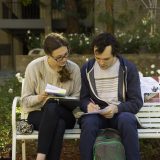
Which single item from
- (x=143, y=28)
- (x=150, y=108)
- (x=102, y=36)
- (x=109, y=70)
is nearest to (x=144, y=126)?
(x=150, y=108)

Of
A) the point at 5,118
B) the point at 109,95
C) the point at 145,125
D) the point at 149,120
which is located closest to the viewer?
the point at 109,95

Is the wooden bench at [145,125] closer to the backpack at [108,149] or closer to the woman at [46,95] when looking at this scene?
the woman at [46,95]

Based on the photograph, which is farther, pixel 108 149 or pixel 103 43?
pixel 103 43

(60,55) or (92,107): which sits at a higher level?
(60,55)

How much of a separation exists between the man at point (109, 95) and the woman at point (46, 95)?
0.47ft

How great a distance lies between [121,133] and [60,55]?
2.83 ft

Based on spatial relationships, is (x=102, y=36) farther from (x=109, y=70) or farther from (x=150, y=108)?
(x=150, y=108)

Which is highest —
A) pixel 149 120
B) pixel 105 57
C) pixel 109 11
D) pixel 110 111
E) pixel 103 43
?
pixel 109 11

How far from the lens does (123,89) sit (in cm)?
448

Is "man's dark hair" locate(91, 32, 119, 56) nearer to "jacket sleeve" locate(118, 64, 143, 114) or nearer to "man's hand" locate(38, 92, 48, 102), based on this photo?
"jacket sleeve" locate(118, 64, 143, 114)

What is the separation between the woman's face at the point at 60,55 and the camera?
14.2 feet

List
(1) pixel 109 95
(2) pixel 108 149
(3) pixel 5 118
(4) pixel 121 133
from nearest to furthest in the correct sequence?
(2) pixel 108 149
(4) pixel 121 133
(1) pixel 109 95
(3) pixel 5 118

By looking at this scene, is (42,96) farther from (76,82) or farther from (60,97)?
(76,82)

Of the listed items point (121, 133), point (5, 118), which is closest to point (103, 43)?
point (121, 133)
